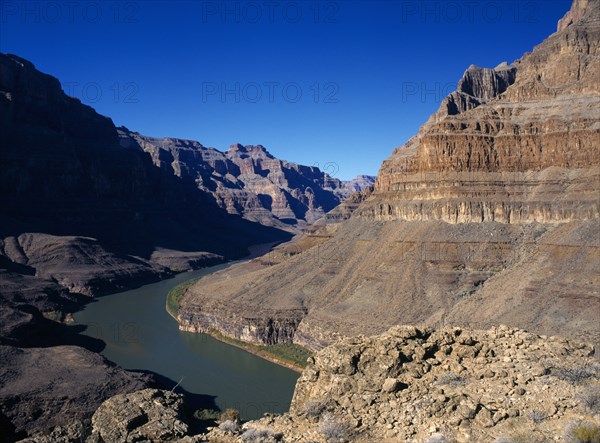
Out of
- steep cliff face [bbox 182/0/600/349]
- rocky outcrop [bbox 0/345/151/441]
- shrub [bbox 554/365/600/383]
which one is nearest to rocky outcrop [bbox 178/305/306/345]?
steep cliff face [bbox 182/0/600/349]

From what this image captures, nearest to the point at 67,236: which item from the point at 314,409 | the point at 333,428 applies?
the point at 314,409

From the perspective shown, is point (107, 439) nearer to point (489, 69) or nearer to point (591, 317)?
point (591, 317)

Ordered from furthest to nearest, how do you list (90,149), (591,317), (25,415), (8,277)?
(90,149) → (8,277) → (591,317) → (25,415)

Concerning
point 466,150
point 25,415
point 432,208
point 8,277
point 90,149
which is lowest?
point 25,415

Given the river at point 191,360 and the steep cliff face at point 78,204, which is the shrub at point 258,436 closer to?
the river at point 191,360

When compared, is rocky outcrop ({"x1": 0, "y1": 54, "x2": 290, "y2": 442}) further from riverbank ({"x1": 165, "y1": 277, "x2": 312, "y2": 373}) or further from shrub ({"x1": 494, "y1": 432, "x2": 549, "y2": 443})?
shrub ({"x1": 494, "y1": 432, "x2": 549, "y2": 443})

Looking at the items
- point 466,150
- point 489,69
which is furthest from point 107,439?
point 489,69

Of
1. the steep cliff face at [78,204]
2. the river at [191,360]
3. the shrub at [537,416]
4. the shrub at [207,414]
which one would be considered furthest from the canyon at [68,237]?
the shrub at [537,416]
